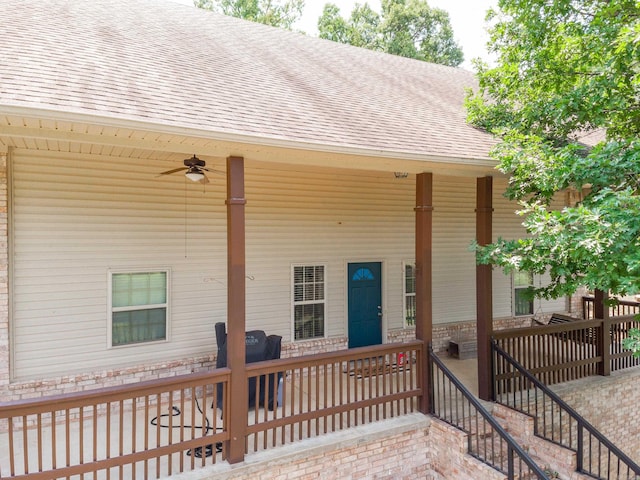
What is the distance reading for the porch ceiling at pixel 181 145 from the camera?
12.7ft

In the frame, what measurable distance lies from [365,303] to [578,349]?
3825 millimetres

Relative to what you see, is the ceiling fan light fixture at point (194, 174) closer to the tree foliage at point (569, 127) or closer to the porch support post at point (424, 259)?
the porch support post at point (424, 259)

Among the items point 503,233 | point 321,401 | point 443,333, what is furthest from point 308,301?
point 503,233

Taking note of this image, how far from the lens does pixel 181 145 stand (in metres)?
4.57

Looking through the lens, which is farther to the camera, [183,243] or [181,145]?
[183,243]

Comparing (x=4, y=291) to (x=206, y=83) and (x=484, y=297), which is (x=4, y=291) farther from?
(x=484, y=297)

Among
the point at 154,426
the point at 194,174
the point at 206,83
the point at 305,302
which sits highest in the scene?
the point at 206,83

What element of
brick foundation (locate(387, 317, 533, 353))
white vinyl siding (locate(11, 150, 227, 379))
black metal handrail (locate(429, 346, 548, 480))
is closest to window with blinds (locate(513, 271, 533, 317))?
brick foundation (locate(387, 317, 533, 353))

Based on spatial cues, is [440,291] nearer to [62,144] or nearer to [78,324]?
[78,324]

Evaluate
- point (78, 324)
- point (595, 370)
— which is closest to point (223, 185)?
point (78, 324)

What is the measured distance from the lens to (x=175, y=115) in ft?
14.0

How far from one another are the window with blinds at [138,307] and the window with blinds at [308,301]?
7.06 ft

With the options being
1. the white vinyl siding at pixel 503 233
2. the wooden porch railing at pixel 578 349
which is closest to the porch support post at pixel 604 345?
the wooden porch railing at pixel 578 349

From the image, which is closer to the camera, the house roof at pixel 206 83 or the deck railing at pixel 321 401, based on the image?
the house roof at pixel 206 83
